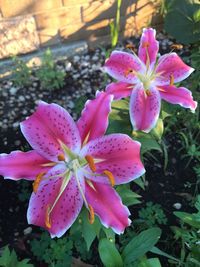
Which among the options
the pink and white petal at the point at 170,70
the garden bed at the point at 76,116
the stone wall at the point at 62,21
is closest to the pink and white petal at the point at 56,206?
the pink and white petal at the point at 170,70

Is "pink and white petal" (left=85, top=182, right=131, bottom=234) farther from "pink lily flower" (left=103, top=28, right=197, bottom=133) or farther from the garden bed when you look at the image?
the garden bed

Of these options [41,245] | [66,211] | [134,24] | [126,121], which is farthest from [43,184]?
[134,24]

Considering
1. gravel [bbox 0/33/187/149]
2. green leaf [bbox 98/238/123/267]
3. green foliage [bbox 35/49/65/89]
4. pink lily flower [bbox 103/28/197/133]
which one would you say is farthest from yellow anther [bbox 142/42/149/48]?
green foliage [bbox 35/49/65/89]

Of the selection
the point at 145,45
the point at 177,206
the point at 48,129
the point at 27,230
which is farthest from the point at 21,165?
the point at 177,206

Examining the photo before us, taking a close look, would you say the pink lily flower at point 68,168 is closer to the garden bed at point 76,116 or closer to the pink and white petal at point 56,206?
the pink and white petal at point 56,206

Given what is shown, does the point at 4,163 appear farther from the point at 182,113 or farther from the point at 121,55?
the point at 182,113

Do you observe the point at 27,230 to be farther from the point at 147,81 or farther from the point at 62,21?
the point at 62,21
